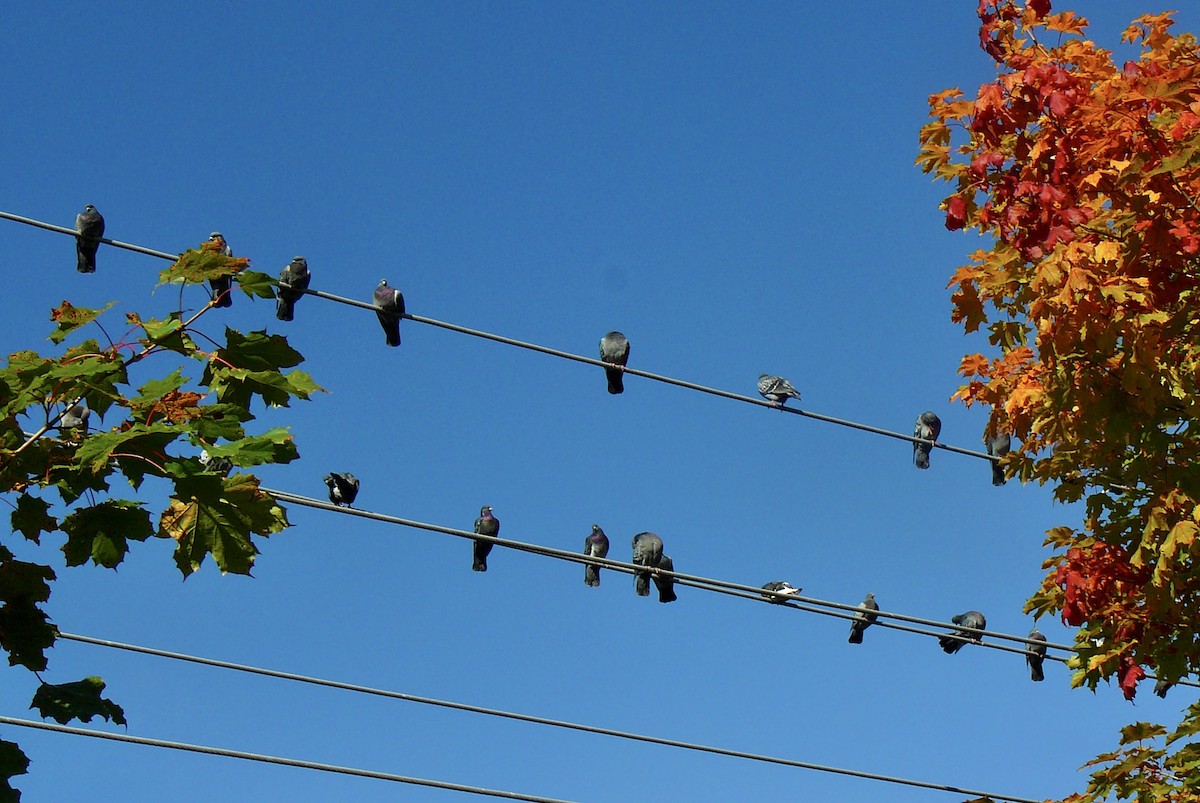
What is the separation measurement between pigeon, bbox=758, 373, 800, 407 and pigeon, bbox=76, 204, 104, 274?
6.89 meters

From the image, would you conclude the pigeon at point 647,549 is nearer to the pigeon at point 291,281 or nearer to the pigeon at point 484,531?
the pigeon at point 484,531

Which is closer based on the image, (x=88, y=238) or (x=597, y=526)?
(x=88, y=238)

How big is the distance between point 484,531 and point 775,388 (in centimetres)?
374

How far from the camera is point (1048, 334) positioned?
22.5 feet

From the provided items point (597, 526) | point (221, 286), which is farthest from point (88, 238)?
point (597, 526)

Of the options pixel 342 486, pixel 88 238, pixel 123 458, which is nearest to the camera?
pixel 123 458

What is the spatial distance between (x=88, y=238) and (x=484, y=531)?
19.7 feet

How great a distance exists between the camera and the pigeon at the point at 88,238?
8650 millimetres

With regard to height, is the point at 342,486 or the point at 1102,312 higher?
the point at 342,486

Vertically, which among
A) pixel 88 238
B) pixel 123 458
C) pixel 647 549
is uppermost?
pixel 647 549

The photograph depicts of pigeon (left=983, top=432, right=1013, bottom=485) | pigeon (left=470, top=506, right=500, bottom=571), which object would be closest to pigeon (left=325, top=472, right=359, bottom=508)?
pigeon (left=470, top=506, right=500, bottom=571)

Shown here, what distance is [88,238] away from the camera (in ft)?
27.2

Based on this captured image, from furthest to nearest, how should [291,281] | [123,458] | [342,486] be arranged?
[342,486] < [291,281] < [123,458]

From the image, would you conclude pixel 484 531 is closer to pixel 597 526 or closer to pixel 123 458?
pixel 597 526
